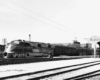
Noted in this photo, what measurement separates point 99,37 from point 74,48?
560 inches

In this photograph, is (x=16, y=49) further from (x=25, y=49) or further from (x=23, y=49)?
(x=25, y=49)

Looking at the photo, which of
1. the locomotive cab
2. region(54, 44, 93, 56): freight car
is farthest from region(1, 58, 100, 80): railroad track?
region(54, 44, 93, 56): freight car

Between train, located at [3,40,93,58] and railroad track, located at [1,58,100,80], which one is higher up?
train, located at [3,40,93,58]

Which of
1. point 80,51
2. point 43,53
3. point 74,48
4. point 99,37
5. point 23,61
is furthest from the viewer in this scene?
point 80,51

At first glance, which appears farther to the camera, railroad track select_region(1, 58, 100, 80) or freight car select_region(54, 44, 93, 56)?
freight car select_region(54, 44, 93, 56)

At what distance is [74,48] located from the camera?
42.2 meters

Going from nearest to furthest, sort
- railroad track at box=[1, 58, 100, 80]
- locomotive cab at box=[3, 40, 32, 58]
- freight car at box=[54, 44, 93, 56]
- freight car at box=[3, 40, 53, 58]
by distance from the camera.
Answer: railroad track at box=[1, 58, 100, 80]
locomotive cab at box=[3, 40, 32, 58]
freight car at box=[3, 40, 53, 58]
freight car at box=[54, 44, 93, 56]

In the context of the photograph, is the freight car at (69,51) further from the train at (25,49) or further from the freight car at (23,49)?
the freight car at (23,49)

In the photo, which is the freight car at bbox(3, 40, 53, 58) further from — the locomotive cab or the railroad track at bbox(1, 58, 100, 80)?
the railroad track at bbox(1, 58, 100, 80)

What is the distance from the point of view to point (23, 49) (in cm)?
2142

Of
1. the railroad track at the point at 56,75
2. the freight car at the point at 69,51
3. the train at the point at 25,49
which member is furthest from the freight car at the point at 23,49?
the railroad track at the point at 56,75

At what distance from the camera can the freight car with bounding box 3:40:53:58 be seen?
20484mm

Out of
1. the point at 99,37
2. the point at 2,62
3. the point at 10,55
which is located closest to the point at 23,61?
the point at 2,62

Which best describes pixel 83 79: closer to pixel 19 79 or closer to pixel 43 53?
pixel 19 79
